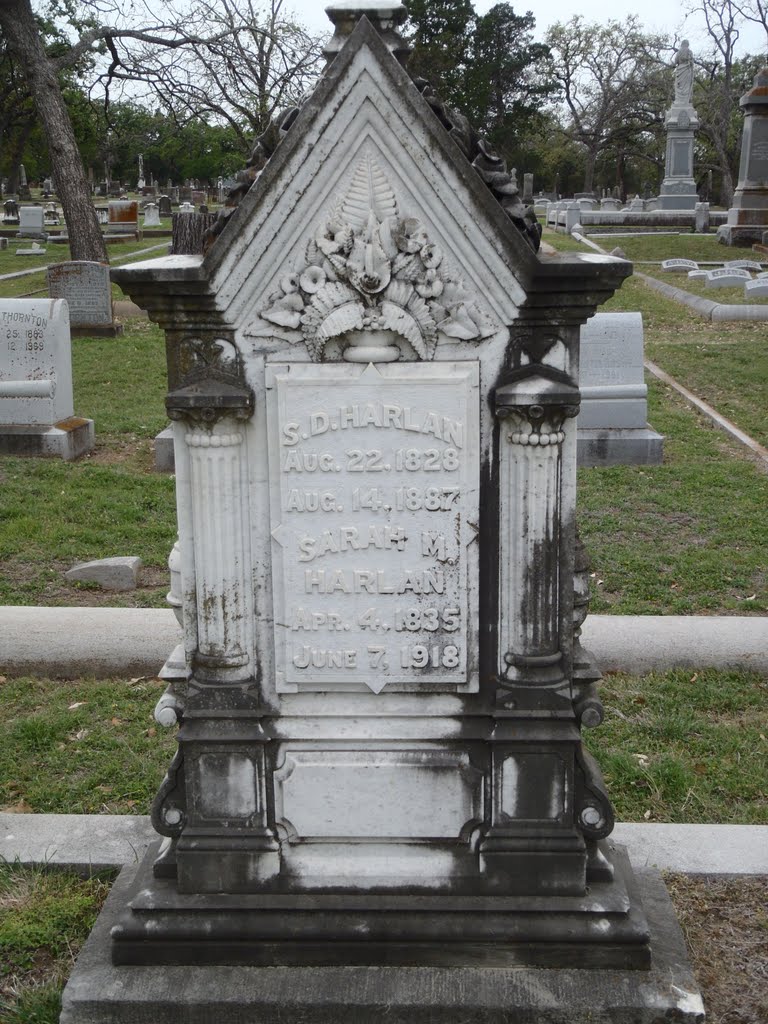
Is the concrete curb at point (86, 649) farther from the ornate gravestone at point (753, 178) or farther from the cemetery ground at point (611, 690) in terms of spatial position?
the ornate gravestone at point (753, 178)

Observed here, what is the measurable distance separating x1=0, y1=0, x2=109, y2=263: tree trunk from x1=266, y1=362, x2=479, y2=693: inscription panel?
18.8 metres

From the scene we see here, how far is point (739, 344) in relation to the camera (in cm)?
1587

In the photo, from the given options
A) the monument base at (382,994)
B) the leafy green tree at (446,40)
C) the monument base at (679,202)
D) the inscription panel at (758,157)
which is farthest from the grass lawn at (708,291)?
the leafy green tree at (446,40)

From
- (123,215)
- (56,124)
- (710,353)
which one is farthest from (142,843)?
(123,215)

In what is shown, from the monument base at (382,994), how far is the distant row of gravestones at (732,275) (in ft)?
59.0

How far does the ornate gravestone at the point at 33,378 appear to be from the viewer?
418 inches

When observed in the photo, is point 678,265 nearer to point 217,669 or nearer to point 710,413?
point 710,413

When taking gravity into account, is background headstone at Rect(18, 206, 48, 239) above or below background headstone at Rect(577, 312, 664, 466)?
above

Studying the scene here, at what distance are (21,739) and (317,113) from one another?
347 centimetres

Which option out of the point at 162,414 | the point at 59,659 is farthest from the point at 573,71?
the point at 59,659

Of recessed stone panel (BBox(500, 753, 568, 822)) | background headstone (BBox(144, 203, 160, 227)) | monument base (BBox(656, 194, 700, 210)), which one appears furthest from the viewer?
background headstone (BBox(144, 203, 160, 227))

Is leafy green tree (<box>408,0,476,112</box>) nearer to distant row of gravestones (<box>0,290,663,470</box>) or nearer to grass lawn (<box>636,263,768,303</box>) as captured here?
grass lawn (<box>636,263,768,303</box>)

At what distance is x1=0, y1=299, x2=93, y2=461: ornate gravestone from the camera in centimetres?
1062

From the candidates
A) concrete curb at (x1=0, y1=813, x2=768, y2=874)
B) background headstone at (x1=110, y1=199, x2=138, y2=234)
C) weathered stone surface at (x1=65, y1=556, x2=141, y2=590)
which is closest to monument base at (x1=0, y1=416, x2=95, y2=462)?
weathered stone surface at (x1=65, y1=556, x2=141, y2=590)
